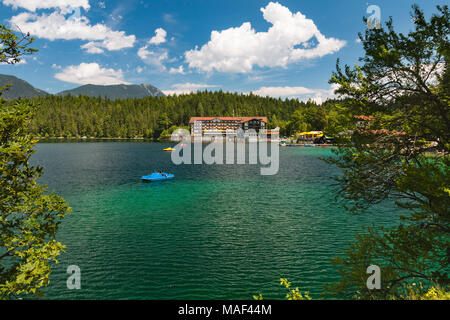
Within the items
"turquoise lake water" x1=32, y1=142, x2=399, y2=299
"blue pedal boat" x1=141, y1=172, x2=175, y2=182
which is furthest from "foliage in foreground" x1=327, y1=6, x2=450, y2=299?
"blue pedal boat" x1=141, y1=172, x2=175, y2=182

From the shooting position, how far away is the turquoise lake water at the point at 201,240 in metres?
17.8

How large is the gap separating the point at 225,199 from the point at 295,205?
10846 millimetres

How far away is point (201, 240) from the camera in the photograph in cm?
2525

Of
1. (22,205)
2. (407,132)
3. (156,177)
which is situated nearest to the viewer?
(22,205)

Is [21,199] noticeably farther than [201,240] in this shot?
No

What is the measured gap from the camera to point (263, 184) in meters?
53.8

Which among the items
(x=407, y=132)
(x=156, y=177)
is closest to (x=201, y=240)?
(x=407, y=132)

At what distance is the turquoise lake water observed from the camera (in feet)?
58.5

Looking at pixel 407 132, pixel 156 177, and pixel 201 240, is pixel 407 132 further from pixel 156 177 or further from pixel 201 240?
pixel 156 177

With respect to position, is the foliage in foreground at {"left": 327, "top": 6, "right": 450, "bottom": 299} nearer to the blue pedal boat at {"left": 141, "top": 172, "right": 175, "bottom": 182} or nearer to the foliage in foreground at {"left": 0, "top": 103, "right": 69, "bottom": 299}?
the foliage in foreground at {"left": 0, "top": 103, "right": 69, "bottom": 299}

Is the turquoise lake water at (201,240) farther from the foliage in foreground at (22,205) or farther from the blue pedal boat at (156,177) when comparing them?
the foliage in foreground at (22,205)

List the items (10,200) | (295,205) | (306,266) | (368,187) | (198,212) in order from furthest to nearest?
(295,205) → (198,212) → (306,266) → (368,187) → (10,200)
